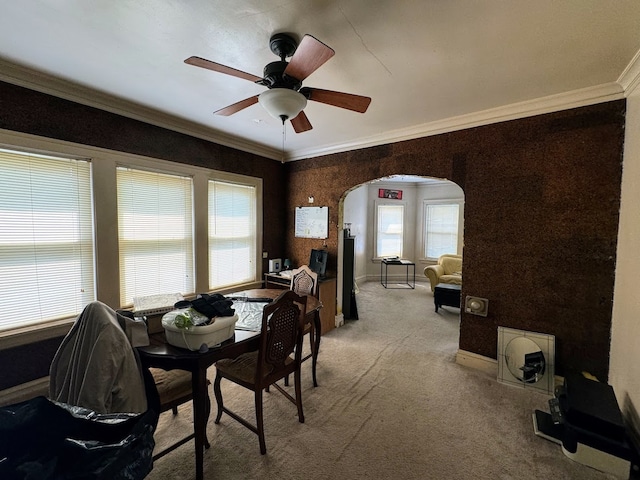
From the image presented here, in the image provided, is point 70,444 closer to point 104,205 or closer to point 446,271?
point 104,205

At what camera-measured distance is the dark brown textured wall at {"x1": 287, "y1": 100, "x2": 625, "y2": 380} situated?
2232mm

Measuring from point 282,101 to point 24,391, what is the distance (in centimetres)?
310

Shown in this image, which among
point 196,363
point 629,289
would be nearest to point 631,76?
point 629,289

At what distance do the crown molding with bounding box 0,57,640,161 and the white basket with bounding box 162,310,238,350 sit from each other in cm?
228

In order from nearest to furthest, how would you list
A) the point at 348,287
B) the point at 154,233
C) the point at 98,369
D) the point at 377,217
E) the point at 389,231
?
the point at 98,369, the point at 154,233, the point at 348,287, the point at 377,217, the point at 389,231

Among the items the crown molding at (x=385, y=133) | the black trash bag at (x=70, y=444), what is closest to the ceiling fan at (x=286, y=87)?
the crown molding at (x=385, y=133)

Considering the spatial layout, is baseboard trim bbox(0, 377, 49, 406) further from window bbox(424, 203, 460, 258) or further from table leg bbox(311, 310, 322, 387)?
window bbox(424, 203, 460, 258)

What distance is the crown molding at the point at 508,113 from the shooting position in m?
2.17

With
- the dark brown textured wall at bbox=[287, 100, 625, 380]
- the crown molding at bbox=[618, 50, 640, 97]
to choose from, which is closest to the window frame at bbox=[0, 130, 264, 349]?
the dark brown textured wall at bbox=[287, 100, 625, 380]

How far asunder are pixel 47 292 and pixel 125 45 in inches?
84.9

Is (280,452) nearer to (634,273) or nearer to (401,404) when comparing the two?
(401,404)

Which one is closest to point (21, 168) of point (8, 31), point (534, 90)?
point (8, 31)

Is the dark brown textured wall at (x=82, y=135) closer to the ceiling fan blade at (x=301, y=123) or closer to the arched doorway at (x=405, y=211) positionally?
the ceiling fan blade at (x=301, y=123)

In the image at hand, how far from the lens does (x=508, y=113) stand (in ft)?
8.35
